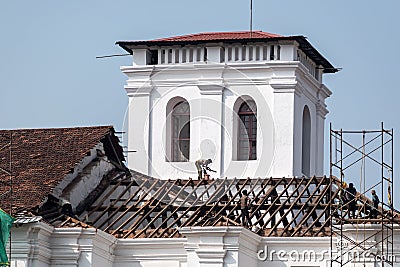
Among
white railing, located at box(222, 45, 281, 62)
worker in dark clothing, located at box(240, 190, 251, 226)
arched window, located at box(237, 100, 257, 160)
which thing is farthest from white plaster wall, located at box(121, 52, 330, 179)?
worker in dark clothing, located at box(240, 190, 251, 226)

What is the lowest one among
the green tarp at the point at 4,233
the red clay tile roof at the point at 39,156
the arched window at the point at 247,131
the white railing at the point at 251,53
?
the green tarp at the point at 4,233

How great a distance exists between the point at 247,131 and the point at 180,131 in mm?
2488

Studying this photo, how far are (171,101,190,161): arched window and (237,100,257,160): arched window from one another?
6.02 feet

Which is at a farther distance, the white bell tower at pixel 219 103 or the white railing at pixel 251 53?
the white railing at pixel 251 53

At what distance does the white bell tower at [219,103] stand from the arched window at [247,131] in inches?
1.3

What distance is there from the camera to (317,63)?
266ft

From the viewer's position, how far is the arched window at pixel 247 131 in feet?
254

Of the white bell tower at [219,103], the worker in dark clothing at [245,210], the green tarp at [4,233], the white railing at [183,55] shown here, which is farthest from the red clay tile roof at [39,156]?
the worker in dark clothing at [245,210]

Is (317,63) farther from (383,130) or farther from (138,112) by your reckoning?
(383,130)

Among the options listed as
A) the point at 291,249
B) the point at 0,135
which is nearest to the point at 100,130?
the point at 0,135

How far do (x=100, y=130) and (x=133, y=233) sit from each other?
217 inches

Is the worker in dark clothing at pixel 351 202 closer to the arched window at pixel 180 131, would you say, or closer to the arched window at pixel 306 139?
the arched window at pixel 180 131

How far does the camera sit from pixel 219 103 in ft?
257

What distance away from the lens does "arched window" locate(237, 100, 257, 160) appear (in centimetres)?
7750
